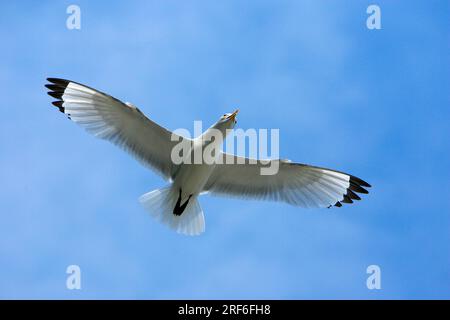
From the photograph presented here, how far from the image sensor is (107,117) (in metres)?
7.76

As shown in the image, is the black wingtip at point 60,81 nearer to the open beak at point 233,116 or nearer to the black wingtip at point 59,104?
the black wingtip at point 59,104

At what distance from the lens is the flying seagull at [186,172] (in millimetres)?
7680

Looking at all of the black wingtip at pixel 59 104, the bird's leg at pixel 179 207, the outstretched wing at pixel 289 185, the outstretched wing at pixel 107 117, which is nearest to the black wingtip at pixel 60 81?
the outstretched wing at pixel 107 117

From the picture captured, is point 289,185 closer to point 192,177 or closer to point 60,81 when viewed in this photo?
point 192,177

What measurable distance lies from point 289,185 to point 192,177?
51.9 inches

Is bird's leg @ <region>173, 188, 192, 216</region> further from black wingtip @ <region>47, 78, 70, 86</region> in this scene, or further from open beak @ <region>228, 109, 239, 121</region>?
black wingtip @ <region>47, 78, 70, 86</region>

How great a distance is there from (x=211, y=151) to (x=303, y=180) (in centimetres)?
133

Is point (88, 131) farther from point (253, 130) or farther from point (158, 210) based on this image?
point (253, 130)

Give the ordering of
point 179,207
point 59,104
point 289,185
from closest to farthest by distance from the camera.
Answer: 1. point 59,104
2. point 179,207
3. point 289,185

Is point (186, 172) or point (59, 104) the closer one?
point (59, 104)

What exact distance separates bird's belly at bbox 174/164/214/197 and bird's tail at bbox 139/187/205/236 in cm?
14

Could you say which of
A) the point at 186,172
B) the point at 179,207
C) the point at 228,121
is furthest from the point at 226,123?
the point at 179,207

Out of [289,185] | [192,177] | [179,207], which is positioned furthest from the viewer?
[289,185]
